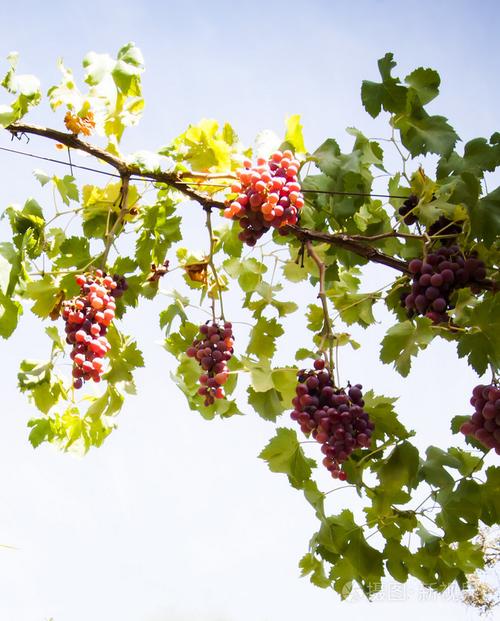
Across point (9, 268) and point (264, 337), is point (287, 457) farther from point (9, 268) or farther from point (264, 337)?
point (9, 268)

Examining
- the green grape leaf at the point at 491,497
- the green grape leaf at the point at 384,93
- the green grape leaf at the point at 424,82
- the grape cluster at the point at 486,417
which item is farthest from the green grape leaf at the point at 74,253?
the green grape leaf at the point at 491,497

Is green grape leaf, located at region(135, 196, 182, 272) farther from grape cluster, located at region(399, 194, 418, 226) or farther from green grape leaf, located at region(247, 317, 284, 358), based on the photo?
grape cluster, located at region(399, 194, 418, 226)

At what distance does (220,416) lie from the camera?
7.66 feet

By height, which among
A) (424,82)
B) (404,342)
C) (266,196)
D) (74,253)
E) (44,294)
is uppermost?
(424,82)

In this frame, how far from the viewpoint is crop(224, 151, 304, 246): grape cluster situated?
196 centimetres

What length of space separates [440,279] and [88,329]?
102 cm

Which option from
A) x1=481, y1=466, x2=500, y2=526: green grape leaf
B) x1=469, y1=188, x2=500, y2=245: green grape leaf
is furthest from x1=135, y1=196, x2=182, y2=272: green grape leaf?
x1=481, y1=466, x2=500, y2=526: green grape leaf

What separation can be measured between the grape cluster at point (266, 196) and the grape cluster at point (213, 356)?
0.31 metres

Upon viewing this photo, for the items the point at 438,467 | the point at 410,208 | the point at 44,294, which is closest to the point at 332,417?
the point at 438,467

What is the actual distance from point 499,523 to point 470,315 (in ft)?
2.43

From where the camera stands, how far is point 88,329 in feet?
7.03

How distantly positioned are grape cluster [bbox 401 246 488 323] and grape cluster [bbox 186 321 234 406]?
0.56 m

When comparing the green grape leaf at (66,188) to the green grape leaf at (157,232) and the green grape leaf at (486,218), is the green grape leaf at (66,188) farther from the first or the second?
the green grape leaf at (486,218)

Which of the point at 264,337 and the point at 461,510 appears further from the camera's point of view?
the point at 264,337
